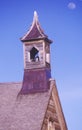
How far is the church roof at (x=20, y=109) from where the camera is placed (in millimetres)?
44656

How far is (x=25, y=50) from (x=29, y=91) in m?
3.79

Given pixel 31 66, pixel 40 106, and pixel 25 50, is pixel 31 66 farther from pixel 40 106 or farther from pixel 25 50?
pixel 40 106

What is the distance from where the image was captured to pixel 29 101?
155ft

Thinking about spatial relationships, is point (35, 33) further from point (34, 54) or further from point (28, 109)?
point (28, 109)

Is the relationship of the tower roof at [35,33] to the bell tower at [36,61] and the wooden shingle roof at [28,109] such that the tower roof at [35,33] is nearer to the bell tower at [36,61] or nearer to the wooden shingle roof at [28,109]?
the bell tower at [36,61]

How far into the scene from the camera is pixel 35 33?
49.9 metres

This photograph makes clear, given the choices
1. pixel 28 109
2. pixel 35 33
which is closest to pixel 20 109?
pixel 28 109

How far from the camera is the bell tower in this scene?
1923 inches

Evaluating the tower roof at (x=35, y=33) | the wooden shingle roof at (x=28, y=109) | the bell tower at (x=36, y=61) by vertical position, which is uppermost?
the tower roof at (x=35, y=33)

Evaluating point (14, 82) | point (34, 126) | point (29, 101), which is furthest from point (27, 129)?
point (14, 82)

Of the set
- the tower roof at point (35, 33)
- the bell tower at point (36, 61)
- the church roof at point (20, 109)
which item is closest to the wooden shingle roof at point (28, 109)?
the church roof at point (20, 109)

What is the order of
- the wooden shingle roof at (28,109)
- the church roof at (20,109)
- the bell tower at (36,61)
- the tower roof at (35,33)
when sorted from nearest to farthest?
the church roof at (20,109) → the wooden shingle roof at (28,109) → the bell tower at (36,61) → the tower roof at (35,33)

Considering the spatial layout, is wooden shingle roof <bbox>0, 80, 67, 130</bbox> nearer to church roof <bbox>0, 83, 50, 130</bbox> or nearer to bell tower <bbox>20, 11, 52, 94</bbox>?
church roof <bbox>0, 83, 50, 130</bbox>

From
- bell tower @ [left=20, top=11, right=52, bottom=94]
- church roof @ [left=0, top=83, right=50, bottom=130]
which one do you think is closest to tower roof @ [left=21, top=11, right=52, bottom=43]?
bell tower @ [left=20, top=11, right=52, bottom=94]
